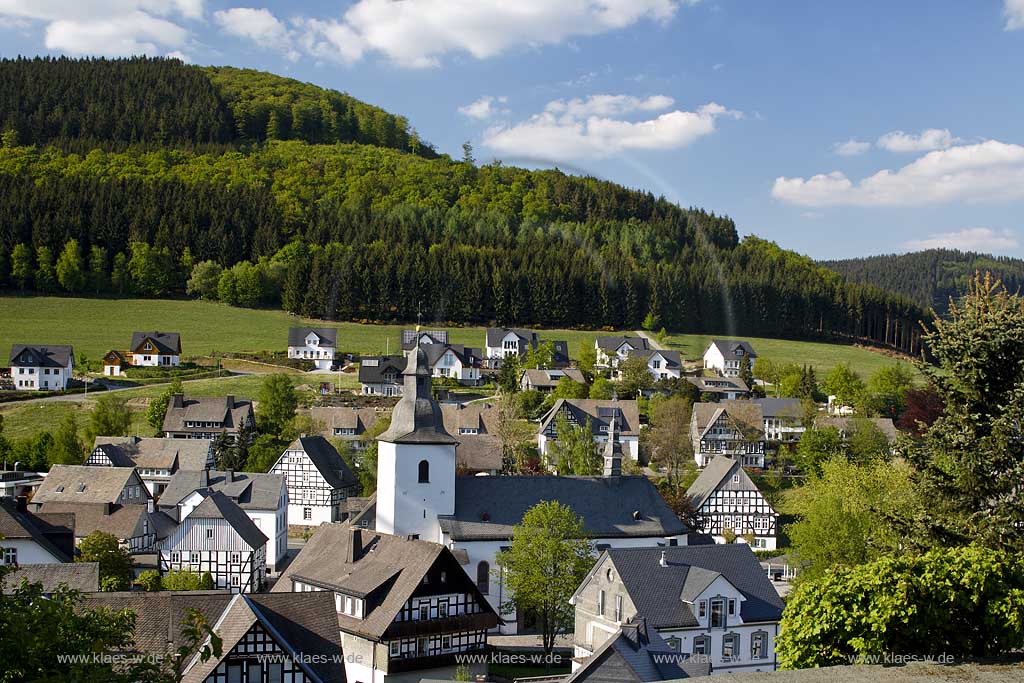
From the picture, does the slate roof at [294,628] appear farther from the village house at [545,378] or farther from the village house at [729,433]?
the village house at [545,378]

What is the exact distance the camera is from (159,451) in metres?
67.2

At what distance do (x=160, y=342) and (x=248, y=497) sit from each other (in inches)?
1892

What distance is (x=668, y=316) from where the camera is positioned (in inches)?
4665

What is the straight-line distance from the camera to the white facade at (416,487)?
42406 mm

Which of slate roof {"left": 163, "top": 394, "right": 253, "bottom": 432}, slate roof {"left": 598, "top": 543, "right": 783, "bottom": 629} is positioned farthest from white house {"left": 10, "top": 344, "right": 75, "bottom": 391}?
slate roof {"left": 598, "top": 543, "right": 783, "bottom": 629}

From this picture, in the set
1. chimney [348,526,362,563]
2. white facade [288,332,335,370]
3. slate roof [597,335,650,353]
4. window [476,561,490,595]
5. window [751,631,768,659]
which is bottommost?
window [751,631,768,659]

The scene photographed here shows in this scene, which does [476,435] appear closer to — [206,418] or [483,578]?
[206,418]

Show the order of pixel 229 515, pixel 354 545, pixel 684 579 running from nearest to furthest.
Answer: pixel 354 545, pixel 684 579, pixel 229 515

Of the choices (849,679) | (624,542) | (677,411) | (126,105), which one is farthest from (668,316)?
(126,105)

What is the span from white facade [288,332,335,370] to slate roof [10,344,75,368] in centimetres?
2177

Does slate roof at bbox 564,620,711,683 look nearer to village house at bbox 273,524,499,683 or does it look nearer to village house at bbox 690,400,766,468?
village house at bbox 273,524,499,683

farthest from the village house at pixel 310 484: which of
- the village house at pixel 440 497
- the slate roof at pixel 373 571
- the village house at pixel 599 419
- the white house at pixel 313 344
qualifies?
the white house at pixel 313 344

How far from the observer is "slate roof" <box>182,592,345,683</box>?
25938 millimetres

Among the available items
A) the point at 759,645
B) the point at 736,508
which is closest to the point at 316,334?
the point at 736,508
